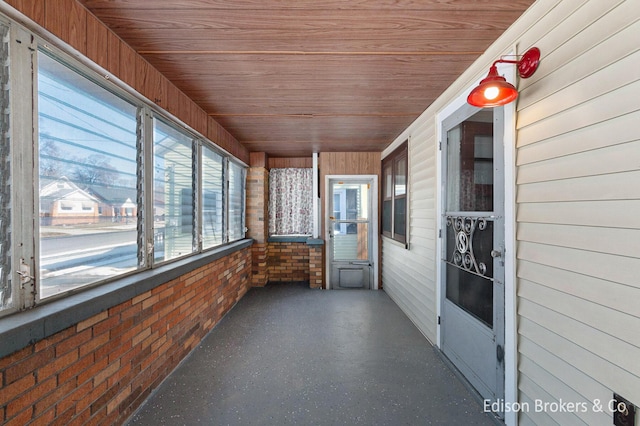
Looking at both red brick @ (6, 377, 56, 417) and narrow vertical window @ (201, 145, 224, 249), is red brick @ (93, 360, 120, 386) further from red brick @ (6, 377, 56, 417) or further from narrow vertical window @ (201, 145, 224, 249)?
narrow vertical window @ (201, 145, 224, 249)

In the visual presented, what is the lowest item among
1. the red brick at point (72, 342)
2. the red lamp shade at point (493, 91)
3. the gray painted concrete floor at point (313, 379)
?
the gray painted concrete floor at point (313, 379)

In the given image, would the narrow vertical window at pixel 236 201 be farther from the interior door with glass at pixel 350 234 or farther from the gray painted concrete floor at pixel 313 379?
the interior door with glass at pixel 350 234

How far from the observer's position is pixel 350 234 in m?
4.88

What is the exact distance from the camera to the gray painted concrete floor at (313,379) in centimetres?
183

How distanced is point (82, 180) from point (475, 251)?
2674mm

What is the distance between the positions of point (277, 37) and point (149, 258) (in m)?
1.88

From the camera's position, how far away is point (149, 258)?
2117 mm

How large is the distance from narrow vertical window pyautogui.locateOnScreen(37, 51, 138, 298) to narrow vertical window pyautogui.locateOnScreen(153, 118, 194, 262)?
0.86 feet

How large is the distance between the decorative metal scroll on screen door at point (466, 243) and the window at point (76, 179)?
253cm

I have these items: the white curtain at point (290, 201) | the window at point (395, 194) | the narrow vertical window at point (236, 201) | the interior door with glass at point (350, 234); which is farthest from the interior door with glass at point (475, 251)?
the white curtain at point (290, 201)

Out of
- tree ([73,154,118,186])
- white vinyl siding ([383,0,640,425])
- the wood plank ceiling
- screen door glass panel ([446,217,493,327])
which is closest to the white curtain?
the wood plank ceiling

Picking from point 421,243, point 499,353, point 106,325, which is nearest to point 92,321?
point 106,325

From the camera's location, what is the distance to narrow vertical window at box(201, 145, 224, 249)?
3158mm

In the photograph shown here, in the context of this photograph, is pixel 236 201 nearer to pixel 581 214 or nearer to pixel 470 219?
pixel 470 219
